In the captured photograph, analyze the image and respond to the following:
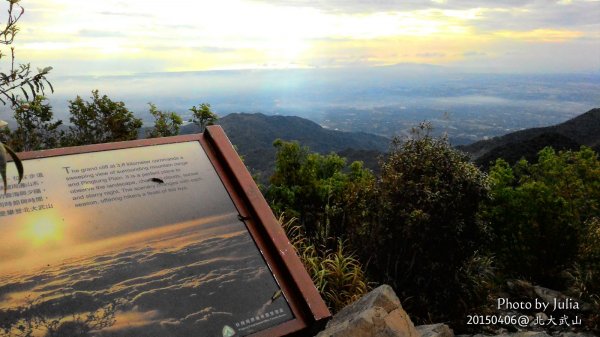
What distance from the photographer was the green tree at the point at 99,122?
6.95 m

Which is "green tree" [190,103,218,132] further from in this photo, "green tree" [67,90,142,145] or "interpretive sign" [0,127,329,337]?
"interpretive sign" [0,127,329,337]

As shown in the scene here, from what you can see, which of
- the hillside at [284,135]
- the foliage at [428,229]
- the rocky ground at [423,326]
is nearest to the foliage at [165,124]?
the foliage at [428,229]

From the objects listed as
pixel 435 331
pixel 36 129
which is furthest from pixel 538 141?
pixel 36 129

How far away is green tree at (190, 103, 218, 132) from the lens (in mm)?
7187

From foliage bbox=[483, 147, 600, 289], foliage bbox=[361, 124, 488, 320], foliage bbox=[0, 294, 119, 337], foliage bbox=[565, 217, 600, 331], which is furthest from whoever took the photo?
foliage bbox=[483, 147, 600, 289]

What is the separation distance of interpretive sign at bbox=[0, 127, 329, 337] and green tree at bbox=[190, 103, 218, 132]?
127 inches

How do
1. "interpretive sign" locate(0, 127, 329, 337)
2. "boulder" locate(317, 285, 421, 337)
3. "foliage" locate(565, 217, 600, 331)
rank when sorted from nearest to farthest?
"interpretive sign" locate(0, 127, 329, 337) < "boulder" locate(317, 285, 421, 337) < "foliage" locate(565, 217, 600, 331)

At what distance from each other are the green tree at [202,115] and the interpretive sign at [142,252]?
10.6 ft

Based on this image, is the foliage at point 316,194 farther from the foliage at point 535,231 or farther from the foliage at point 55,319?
the foliage at point 55,319

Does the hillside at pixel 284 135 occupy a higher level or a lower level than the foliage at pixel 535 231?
higher

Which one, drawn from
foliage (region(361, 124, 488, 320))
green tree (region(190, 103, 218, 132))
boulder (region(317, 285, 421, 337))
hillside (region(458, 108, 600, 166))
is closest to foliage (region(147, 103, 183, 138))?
green tree (region(190, 103, 218, 132))

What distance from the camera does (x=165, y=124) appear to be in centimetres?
710

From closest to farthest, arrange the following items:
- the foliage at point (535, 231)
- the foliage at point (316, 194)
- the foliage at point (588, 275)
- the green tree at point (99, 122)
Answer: the foliage at point (588, 275)
the foliage at point (535, 231)
the foliage at point (316, 194)
the green tree at point (99, 122)

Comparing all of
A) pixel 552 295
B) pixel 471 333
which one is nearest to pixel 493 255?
pixel 552 295
